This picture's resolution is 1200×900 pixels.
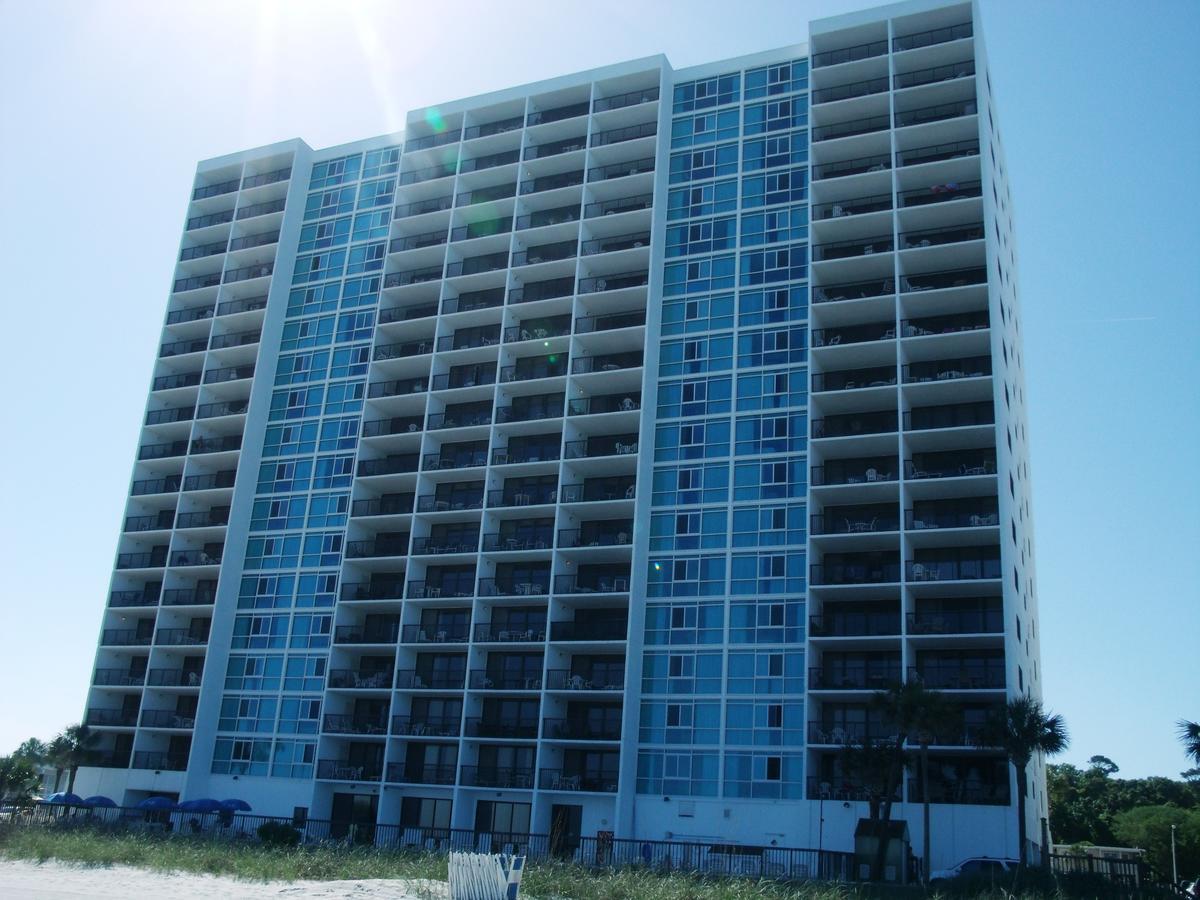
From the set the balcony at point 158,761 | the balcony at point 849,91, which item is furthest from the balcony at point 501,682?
the balcony at point 849,91

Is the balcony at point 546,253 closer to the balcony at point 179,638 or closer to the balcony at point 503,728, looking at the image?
→ the balcony at point 503,728

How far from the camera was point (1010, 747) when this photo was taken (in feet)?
Result: 162

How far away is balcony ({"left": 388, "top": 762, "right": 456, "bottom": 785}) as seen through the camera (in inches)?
2480

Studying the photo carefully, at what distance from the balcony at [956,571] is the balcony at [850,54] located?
103ft

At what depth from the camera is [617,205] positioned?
7312 cm

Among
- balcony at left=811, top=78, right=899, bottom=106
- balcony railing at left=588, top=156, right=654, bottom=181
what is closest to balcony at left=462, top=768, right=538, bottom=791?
balcony railing at left=588, top=156, right=654, bottom=181

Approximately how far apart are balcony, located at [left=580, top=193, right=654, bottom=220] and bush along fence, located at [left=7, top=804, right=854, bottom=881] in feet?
126

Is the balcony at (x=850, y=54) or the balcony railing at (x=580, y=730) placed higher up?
the balcony at (x=850, y=54)

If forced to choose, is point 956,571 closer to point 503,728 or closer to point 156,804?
point 503,728

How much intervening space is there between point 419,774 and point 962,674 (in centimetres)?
3031

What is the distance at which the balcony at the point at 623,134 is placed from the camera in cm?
7331

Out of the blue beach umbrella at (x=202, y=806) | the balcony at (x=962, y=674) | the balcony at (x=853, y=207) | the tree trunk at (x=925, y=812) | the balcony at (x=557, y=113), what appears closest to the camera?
the tree trunk at (x=925, y=812)

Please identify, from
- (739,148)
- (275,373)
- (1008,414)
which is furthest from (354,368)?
(1008,414)

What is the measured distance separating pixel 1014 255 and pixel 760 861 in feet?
164
